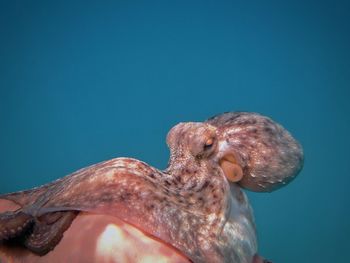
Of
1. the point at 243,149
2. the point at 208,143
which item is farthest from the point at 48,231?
the point at 243,149

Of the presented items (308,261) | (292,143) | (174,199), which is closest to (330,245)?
(308,261)

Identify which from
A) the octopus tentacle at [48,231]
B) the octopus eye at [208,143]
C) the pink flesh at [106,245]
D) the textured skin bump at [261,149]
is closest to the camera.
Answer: the pink flesh at [106,245]

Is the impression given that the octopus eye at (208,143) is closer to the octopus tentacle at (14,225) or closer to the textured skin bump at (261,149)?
the textured skin bump at (261,149)

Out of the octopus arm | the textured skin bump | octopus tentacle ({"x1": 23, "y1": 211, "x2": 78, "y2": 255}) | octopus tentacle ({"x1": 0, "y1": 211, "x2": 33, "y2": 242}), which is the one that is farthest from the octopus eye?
octopus tentacle ({"x1": 0, "y1": 211, "x2": 33, "y2": 242})

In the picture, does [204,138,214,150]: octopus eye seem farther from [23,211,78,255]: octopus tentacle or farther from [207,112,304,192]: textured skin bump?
[23,211,78,255]: octopus tentacle

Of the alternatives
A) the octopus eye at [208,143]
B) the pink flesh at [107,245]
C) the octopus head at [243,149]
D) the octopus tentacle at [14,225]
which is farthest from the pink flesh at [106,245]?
the octopus eye at [208,143]

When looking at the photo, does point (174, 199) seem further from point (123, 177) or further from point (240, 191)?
point (240, 191)
